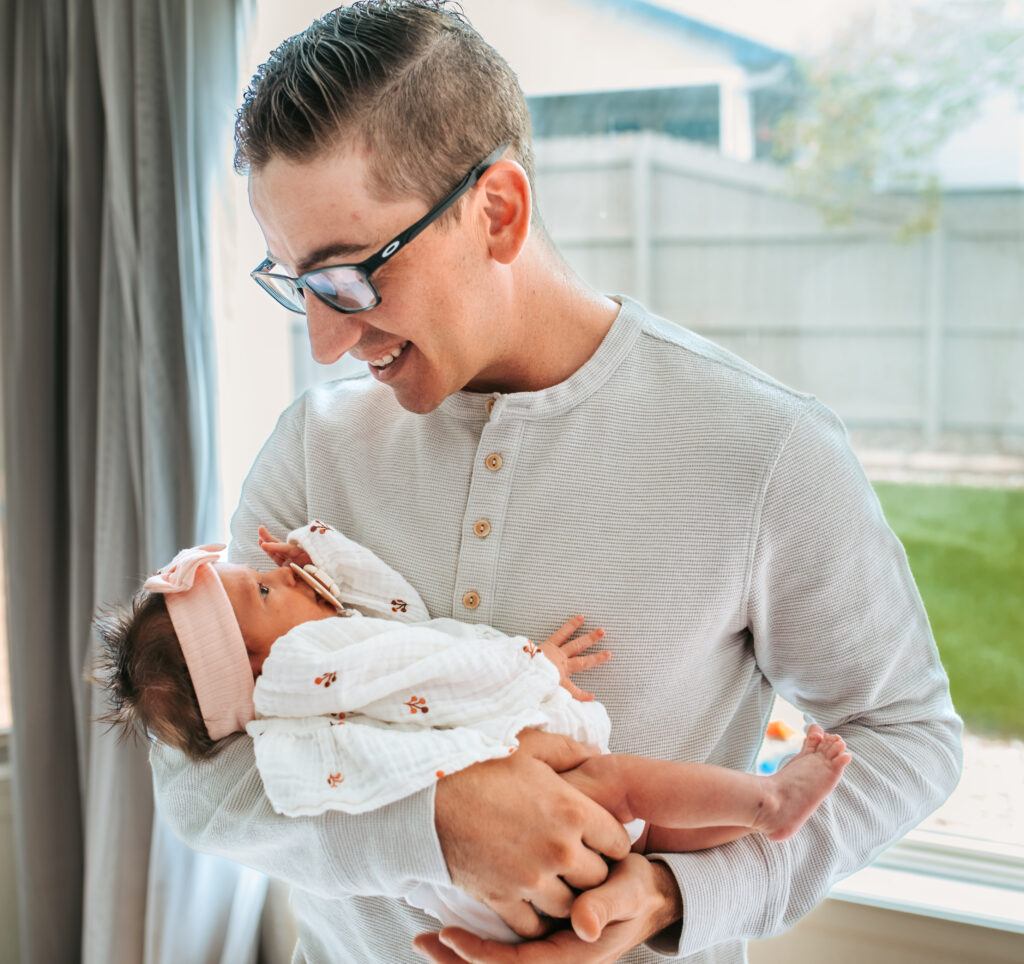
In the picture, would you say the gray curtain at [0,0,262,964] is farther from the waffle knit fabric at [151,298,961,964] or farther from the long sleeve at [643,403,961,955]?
the long sleeve at [643,403,961,955]

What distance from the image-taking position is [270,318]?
2.43 meters

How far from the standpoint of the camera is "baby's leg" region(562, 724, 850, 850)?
3.32ft

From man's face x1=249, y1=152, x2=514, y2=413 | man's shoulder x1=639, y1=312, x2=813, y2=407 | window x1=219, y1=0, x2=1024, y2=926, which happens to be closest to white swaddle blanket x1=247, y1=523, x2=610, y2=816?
man's face x1=249, y1=152, x2=514, y2=413

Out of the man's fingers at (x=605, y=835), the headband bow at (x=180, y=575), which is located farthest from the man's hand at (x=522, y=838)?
the headband bow at (x=180, y=575)

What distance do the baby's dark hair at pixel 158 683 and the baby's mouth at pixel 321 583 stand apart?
0.62 ft

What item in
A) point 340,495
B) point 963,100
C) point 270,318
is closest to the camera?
point 340,495

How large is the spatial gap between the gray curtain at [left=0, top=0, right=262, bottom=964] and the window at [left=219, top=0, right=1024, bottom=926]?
0.23m

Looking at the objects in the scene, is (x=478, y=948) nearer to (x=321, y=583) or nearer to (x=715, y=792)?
(x=715, y=792)

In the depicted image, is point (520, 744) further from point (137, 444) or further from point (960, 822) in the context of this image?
point (960, 822)

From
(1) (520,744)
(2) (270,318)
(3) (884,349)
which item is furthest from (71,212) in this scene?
(3) (884,349)

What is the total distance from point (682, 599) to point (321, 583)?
1.65 feet

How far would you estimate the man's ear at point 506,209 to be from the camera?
1.13 metres

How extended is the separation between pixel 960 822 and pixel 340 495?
1754 millimetres

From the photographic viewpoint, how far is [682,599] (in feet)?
3.66
